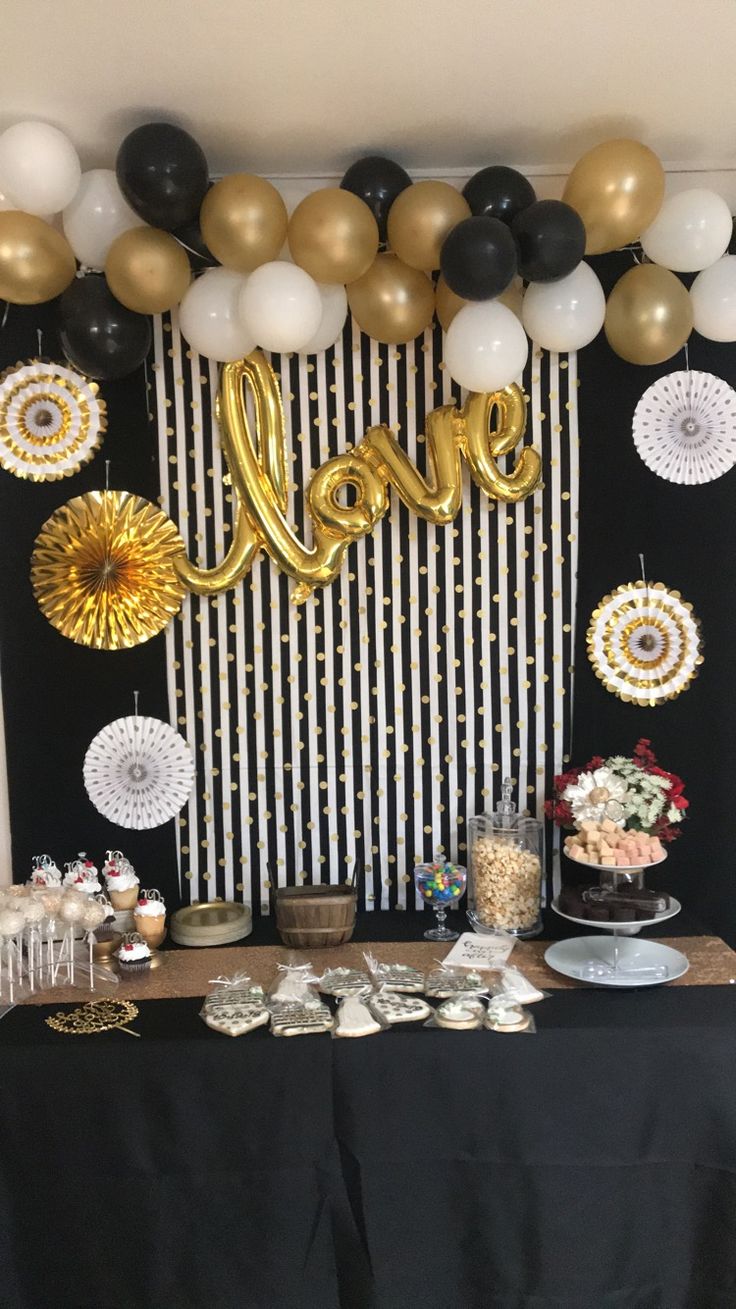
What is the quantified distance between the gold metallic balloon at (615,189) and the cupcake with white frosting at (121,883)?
1.86 m

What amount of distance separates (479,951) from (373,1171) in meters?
0.58

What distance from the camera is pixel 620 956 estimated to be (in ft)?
7.14

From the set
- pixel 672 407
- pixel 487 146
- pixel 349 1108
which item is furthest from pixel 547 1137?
pixel 487 146

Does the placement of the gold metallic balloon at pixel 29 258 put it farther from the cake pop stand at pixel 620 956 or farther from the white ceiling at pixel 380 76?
the cake pop stand at pixel 620 956

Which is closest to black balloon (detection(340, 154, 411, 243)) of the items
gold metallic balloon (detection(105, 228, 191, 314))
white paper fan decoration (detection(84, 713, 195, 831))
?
gold metallic balloon (detection(105, 228, 191, 314))

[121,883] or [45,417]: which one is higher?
[45,417]

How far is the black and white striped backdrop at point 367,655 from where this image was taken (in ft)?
8.45

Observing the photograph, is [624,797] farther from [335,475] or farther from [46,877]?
[46,877]

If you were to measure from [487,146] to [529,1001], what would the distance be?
2.00 meters

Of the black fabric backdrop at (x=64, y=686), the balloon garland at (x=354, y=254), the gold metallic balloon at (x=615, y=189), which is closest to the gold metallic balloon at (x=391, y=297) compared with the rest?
the balloon garland at (x=354, y=254)

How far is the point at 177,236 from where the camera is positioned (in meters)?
2.28

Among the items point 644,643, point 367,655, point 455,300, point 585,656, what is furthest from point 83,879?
point 455,300

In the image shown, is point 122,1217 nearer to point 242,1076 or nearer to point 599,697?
point 242,1076

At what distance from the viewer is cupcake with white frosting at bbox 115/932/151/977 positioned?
7.23 ft
